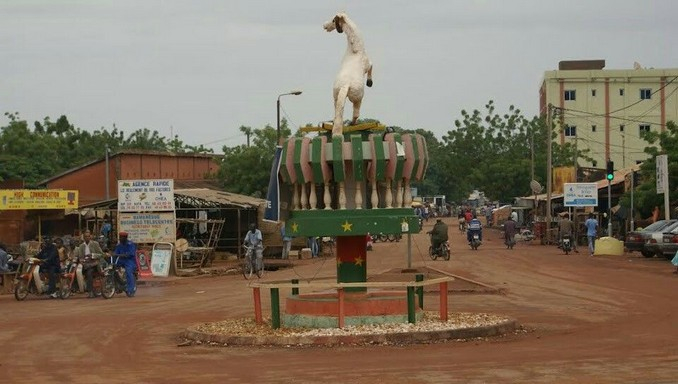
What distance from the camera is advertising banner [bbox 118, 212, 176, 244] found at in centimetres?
3669

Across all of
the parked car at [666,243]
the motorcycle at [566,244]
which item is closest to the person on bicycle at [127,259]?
the parked car at [666,243]

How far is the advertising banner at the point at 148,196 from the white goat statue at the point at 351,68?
19.4 metres

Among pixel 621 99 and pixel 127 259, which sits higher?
pixel 621 99

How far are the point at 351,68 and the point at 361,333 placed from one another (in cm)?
436

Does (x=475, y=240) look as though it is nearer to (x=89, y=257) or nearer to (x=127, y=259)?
(x=127, y=259)

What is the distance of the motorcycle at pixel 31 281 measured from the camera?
27.6 meters

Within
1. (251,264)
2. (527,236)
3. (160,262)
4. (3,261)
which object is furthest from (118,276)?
(527,236)

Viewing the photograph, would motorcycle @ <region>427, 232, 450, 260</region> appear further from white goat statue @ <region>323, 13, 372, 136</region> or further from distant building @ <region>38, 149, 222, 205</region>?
distant building @ <region>38, 149, 222, 205</region>

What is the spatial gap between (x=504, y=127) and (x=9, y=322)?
83.3 metres

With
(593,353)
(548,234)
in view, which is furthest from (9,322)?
(548,234)

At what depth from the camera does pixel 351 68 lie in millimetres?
18125

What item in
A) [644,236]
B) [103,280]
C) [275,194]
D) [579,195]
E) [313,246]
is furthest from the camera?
[579,195]

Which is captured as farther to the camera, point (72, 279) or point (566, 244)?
point (566, 244)

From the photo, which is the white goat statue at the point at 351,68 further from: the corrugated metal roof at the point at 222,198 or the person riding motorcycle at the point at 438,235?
the corrugated metal roof at the point at 222,198
